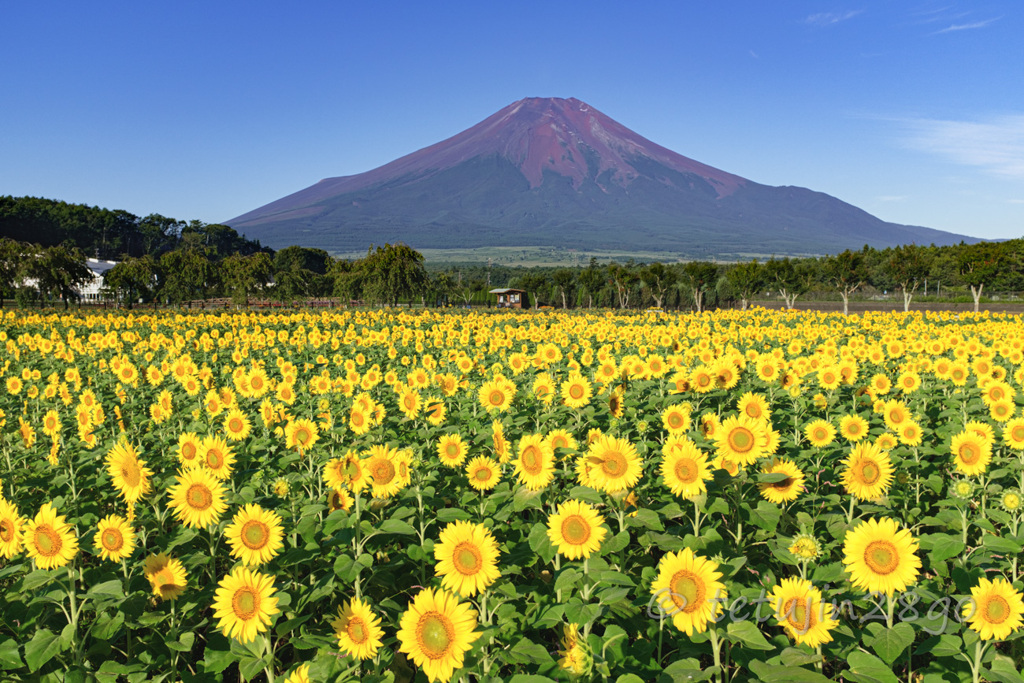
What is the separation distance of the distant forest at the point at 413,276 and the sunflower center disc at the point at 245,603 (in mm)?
38071

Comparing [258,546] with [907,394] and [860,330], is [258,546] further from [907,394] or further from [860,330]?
[860,330]

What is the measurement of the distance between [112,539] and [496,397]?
9.84ft

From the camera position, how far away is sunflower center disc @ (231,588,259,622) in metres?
2.20

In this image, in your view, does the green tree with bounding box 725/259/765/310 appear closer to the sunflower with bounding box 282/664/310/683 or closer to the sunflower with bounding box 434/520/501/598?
the sunflower with bounding box 434/520/501/598

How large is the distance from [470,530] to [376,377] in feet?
15.8

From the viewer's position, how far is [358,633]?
2260 millimetres

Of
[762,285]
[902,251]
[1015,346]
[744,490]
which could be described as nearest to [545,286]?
[762,285]

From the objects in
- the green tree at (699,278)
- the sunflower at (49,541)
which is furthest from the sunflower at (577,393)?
the green tree at (699,278)

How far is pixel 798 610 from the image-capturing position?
2.21m

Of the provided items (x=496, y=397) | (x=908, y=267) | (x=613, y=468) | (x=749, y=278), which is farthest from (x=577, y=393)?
(x=749, y=278)

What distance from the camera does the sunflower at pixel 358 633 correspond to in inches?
88.6

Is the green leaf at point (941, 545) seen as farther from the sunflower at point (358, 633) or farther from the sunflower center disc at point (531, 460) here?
the sunflower at point (358, 633)

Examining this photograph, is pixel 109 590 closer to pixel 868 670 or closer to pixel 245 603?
pixel 245 603

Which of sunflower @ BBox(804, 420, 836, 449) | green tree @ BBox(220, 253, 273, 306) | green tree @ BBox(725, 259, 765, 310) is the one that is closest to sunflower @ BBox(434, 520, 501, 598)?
sunflower @ BBox(804, 420, 836, 449)
